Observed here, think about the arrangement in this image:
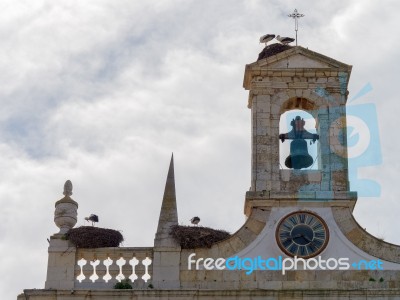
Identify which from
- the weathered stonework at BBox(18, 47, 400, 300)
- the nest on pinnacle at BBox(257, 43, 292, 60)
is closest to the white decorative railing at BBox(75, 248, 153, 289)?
the weathered stonework at BBox(18, 47, 400, 300)

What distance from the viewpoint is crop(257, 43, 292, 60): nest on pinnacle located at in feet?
90.7

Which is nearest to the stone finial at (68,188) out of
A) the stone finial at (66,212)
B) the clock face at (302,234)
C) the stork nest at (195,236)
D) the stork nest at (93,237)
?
the stone finial at (66,212)

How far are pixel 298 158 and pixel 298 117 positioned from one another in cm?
92

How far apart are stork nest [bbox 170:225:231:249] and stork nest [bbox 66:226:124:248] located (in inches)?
42.5

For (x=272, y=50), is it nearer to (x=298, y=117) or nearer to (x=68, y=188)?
(x=298, y=117)

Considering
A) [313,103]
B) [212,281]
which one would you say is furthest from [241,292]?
[313,103]

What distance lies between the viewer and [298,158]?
88.7ft

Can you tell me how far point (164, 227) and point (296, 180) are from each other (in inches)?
103

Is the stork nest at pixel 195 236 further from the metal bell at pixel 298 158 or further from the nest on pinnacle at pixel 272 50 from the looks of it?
the nest on pinnacle at pixel 272 50

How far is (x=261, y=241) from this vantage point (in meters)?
25.7

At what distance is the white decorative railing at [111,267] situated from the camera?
2531 cm

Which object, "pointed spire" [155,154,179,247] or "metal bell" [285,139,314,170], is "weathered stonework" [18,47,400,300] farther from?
"metal bell" [285,139,314,170]

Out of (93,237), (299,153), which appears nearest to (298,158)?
(299,153)

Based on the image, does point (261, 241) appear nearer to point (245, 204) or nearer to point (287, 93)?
point (245, 204)
